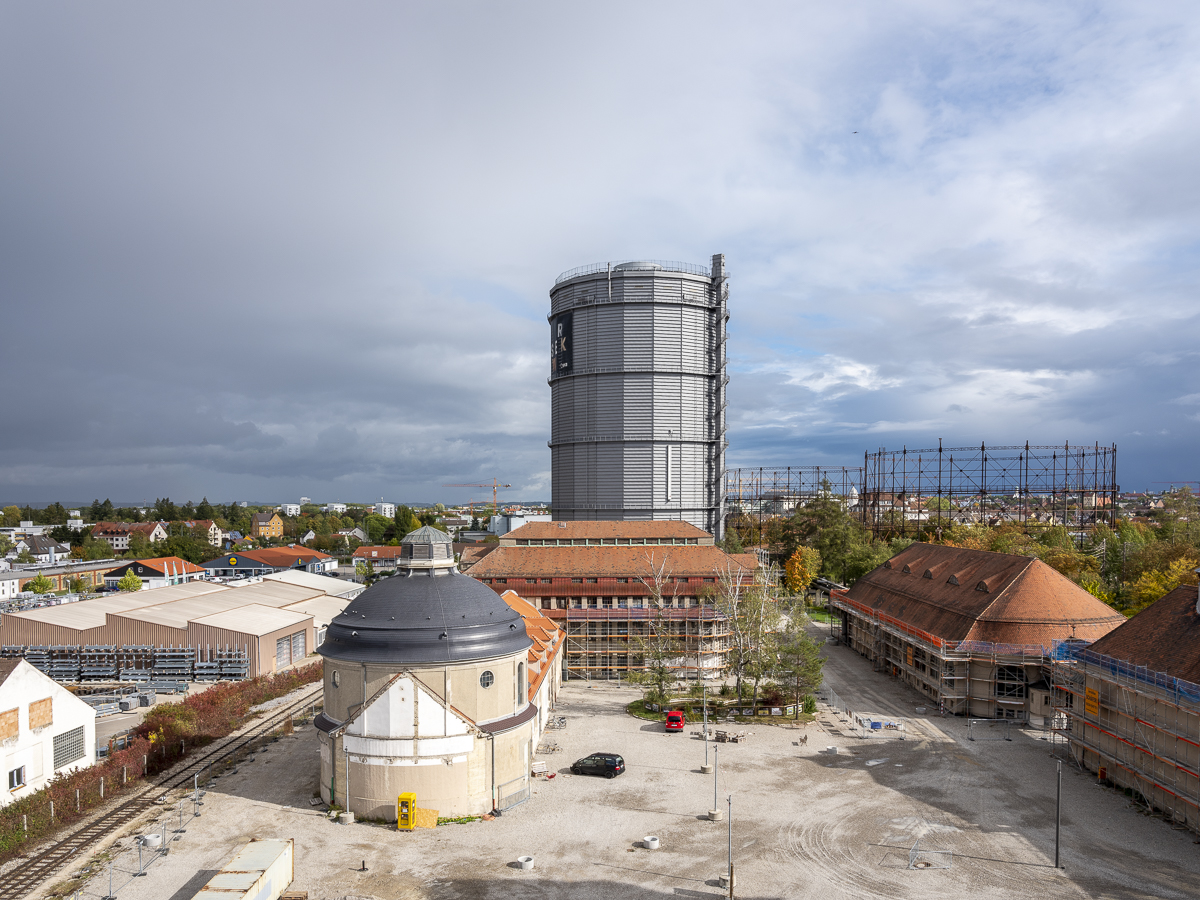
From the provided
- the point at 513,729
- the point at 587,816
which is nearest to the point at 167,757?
the point at 513,729

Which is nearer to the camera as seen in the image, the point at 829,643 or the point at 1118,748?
the point at 1118,748

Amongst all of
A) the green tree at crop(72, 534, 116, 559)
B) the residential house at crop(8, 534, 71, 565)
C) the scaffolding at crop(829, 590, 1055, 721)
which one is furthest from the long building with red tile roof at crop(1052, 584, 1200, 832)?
the residential house at crop(8, 534, 71, 565)

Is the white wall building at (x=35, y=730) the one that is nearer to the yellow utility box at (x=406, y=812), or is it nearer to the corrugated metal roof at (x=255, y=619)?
the yellow utility box at (x=406, y=812)

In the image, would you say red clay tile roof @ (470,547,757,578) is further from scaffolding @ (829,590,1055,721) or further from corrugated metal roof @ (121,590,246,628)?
corrugated metal roof @ (121,590,246,628)

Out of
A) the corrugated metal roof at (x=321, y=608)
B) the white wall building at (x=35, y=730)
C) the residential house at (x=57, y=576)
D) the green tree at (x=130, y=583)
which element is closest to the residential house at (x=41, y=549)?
the residential house at (x=57, y=576)

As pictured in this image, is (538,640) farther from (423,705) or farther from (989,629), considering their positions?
(989,629)

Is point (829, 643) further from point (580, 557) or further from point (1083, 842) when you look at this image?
point (1083, 842)
